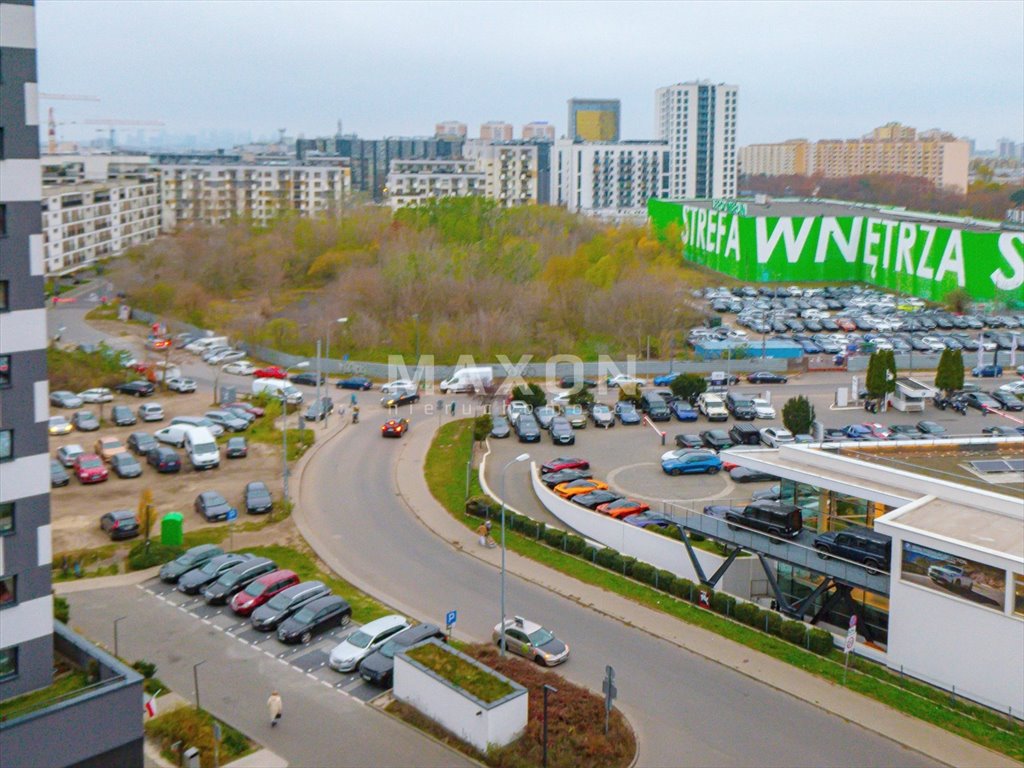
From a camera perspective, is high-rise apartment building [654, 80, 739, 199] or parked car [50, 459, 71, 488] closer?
parked car [50, 459, 71, 488]

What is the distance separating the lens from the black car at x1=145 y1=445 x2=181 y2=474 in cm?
2625

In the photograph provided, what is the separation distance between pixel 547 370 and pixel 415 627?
2218cm

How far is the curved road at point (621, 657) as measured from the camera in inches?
536

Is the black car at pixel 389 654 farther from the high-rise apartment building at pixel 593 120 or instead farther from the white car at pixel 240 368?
the high-rise apartment building at pixel 593 120

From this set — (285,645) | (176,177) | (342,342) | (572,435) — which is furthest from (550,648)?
(176,177)

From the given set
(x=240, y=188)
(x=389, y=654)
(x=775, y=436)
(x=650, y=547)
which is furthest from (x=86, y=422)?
(x=240, y=188)

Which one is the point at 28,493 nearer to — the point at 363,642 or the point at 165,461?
the point at 363,642

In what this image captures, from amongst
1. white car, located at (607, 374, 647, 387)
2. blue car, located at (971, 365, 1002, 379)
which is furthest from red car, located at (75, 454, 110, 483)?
blue car, located at (971, 365, 1002, 379)

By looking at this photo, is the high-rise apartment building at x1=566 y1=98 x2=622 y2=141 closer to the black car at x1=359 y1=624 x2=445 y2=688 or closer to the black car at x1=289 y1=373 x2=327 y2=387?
the black car at x1=289 y1=373 x2=327 y2=387

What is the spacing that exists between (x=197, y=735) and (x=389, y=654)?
3.05 metres

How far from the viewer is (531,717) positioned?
14.0 m

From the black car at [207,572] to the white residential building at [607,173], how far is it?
88402 millimetres

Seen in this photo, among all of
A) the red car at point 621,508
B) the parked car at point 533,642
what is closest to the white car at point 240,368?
the red car at point 621,508

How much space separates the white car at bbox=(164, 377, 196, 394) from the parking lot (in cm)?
1682
